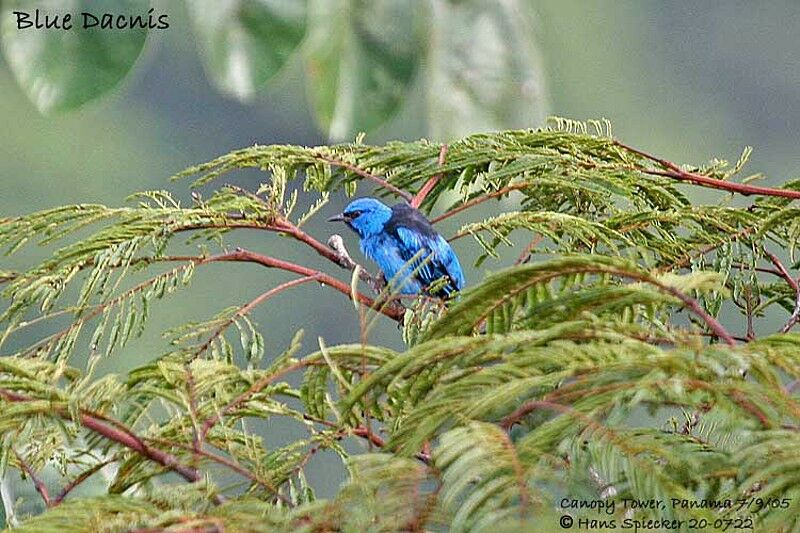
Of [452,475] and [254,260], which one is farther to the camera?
[254,260]

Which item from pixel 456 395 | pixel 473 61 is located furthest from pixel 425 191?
pixel 473 61

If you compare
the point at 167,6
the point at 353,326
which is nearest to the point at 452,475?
the point at 167,6

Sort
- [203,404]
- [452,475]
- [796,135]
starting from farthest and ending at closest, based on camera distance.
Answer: [796,135], [203,404], [452,475]

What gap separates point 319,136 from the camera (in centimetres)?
927

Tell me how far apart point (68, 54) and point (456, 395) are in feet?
1.61

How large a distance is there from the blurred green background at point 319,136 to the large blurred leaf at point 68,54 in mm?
5264

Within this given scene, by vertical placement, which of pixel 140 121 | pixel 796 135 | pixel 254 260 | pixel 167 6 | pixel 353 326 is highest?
pixel 796 135

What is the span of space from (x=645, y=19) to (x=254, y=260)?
1358 centimetres

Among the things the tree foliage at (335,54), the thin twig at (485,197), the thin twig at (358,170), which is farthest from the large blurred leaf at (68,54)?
the thin twig at (358,170)

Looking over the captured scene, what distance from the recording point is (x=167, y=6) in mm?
575

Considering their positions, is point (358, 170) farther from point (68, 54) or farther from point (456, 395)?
point (68, 54)

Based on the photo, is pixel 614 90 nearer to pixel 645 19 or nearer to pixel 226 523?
pixel 645 19

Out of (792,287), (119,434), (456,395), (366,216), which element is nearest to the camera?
(456,395)

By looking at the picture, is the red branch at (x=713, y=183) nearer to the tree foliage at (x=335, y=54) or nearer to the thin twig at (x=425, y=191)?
the thin twig at (x=425, y=191)
